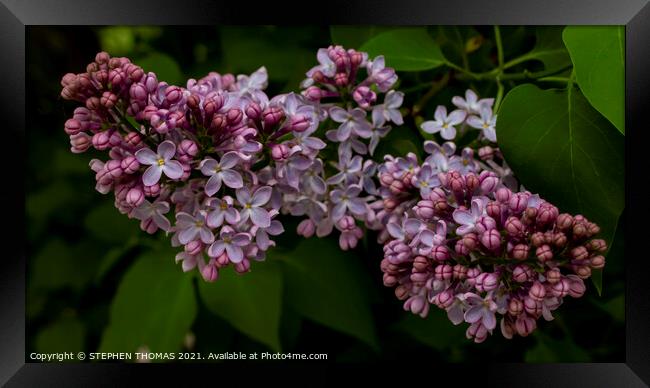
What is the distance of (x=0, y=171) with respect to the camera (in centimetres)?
166

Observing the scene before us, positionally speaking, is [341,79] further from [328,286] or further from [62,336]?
[62,336]

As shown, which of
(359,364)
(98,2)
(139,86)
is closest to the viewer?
(139,86)

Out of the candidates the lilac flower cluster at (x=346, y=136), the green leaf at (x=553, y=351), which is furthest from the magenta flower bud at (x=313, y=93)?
the green leaf at (x=553, y=351)

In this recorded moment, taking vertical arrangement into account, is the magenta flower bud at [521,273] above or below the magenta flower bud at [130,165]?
below

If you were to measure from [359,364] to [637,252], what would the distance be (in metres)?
0.78

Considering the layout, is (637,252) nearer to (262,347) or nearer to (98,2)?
(262,347)

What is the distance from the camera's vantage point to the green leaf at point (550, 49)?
1545 mm

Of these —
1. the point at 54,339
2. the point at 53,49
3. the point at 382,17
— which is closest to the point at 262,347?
the point at 54,339

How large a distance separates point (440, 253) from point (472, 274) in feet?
0.24

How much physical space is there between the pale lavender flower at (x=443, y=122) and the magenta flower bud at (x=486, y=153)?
9cm

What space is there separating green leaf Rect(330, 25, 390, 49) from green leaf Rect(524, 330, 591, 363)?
1011mm

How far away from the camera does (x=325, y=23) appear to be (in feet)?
5.28

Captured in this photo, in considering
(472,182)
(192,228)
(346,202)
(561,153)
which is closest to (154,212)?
(192,228)

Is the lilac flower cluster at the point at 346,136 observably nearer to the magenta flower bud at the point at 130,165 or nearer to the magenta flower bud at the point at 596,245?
the magenta flower bud at the point at 130,165
